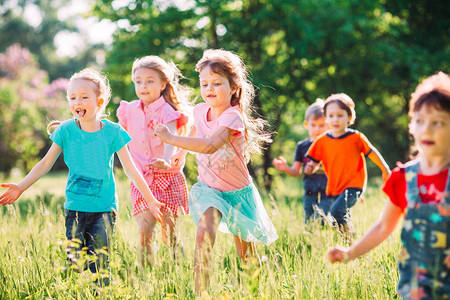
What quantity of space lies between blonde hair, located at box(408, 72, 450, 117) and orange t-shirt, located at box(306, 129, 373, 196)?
8.69ft

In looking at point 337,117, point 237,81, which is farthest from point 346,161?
point 237,81

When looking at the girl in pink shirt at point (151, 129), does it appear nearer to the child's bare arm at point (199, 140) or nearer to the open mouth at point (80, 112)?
the open mouth at point (80, 112)

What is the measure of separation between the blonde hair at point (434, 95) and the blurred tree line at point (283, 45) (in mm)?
7043

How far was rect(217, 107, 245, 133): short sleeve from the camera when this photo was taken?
3420mm

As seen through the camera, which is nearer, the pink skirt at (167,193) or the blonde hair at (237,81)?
the blonde hair at (237,81)

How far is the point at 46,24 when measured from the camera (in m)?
41.6

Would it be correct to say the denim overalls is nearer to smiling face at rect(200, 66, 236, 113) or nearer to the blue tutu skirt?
the blue tutu skirt

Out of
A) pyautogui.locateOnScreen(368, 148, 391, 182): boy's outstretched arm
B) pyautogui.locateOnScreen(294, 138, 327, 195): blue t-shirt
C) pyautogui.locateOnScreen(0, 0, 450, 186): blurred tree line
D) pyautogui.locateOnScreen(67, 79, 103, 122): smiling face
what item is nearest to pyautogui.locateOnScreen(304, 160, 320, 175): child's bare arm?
pyautogui.locateOnScreen(294, 138, 327, 195): blue t-shirt

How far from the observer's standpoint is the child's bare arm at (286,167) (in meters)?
4.52

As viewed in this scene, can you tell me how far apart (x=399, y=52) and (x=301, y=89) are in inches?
98.2

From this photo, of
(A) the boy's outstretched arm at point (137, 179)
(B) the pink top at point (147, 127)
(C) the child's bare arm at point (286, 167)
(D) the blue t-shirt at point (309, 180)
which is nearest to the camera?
(A) the boy's outstretched arm at point (137, 179)

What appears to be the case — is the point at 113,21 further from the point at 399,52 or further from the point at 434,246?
the point at 434,246

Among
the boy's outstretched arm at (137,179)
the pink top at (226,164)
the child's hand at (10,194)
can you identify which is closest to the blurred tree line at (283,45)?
the pink top at (226,164)

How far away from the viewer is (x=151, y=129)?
440 centimetres
